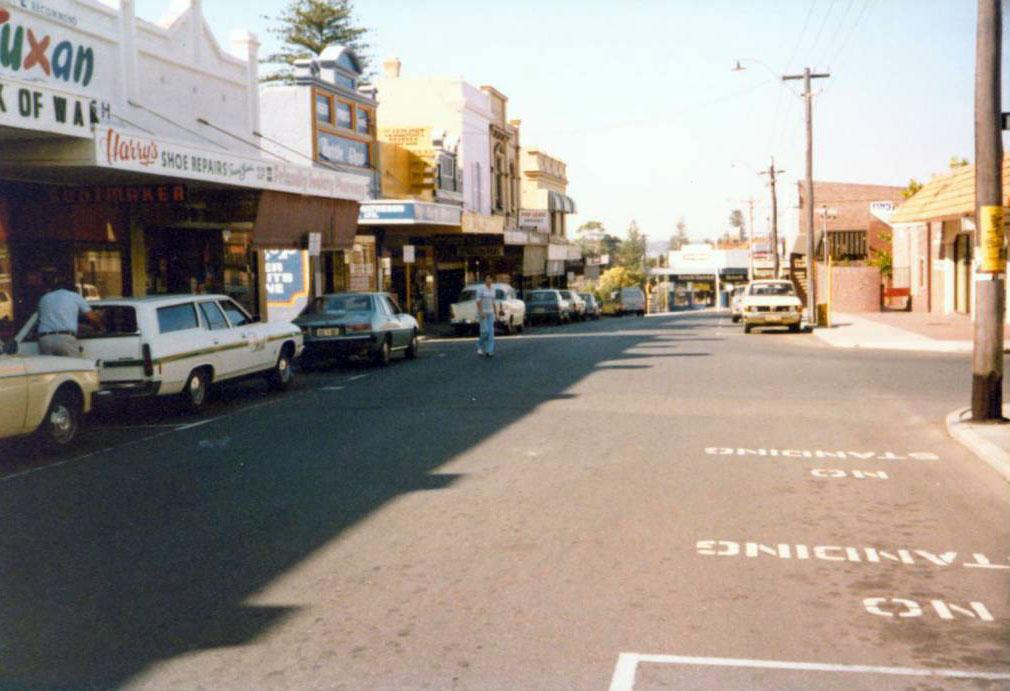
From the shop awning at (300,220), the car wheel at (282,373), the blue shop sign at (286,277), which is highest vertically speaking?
the shop awning at (300,220)

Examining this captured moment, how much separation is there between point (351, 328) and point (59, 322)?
799 cm

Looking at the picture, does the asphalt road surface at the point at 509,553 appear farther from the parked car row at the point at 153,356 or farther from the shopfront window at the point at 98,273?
the shopfront window at the point at 98,273

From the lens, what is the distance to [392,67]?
56000 millimetres

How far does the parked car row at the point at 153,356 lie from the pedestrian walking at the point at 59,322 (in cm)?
28

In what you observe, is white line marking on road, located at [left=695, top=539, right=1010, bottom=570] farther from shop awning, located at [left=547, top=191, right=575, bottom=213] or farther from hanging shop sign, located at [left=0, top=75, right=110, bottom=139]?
shop awning, located at [left=547, top=191, right=575, bottom=213]

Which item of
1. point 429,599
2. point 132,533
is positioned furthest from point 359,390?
point 429,599

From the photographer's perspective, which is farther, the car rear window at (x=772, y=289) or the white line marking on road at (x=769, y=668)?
the car rear window at (x=772, y=289)

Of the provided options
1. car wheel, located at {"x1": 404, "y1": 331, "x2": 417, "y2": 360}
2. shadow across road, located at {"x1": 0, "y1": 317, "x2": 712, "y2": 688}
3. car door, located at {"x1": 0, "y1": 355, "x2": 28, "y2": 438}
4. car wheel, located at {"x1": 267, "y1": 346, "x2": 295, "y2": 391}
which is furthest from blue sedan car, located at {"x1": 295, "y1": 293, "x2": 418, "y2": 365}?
car door, located at {"x1": 0, "y1": 355, "x2": 28, "y2": 438}

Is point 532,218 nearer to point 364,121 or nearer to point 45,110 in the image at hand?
point 364,121

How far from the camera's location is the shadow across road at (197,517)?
19.1 ft

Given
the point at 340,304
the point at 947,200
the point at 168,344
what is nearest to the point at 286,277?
the point at 340,304

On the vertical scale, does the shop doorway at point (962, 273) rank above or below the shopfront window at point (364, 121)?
below

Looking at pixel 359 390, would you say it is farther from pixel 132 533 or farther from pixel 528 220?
pixel 528 220

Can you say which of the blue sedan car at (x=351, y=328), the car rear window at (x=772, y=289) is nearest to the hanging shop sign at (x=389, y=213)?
the car rear window at (x=772, y=289)
